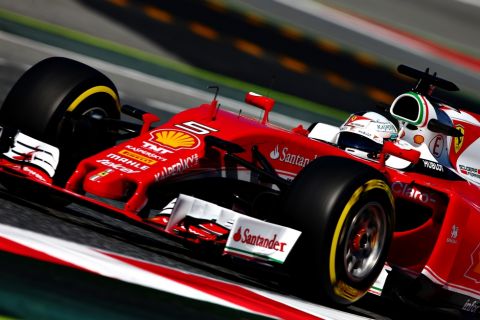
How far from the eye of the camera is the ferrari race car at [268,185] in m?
6.11

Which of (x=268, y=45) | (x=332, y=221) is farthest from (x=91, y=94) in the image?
(x=268, y=45)

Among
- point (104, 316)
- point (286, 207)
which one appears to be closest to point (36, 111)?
point (286, 207)

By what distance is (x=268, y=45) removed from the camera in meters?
13.7

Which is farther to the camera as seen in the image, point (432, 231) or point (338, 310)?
point (432, 231)

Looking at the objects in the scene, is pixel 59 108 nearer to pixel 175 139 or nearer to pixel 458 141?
pixel 175 139

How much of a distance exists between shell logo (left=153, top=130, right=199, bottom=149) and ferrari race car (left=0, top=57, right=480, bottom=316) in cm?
1

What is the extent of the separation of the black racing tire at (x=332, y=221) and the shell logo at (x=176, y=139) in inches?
31.9

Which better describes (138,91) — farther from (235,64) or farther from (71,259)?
(71,259)

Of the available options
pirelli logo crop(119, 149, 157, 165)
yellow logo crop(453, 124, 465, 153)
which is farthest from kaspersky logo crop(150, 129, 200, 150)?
yellow logo crop(453, 124, 465, 153)

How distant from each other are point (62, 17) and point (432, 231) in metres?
6.41

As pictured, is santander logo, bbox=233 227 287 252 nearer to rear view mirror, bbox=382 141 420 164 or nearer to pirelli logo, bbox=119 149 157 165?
pirelli logo, bbox=119 149 157 165

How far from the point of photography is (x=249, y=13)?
1391cm

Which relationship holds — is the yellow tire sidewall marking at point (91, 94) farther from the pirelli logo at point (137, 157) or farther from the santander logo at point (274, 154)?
the santander logo at point (274, 154)

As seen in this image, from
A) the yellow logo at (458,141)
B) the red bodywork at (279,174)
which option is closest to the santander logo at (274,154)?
the red bodywork at (279,174)
